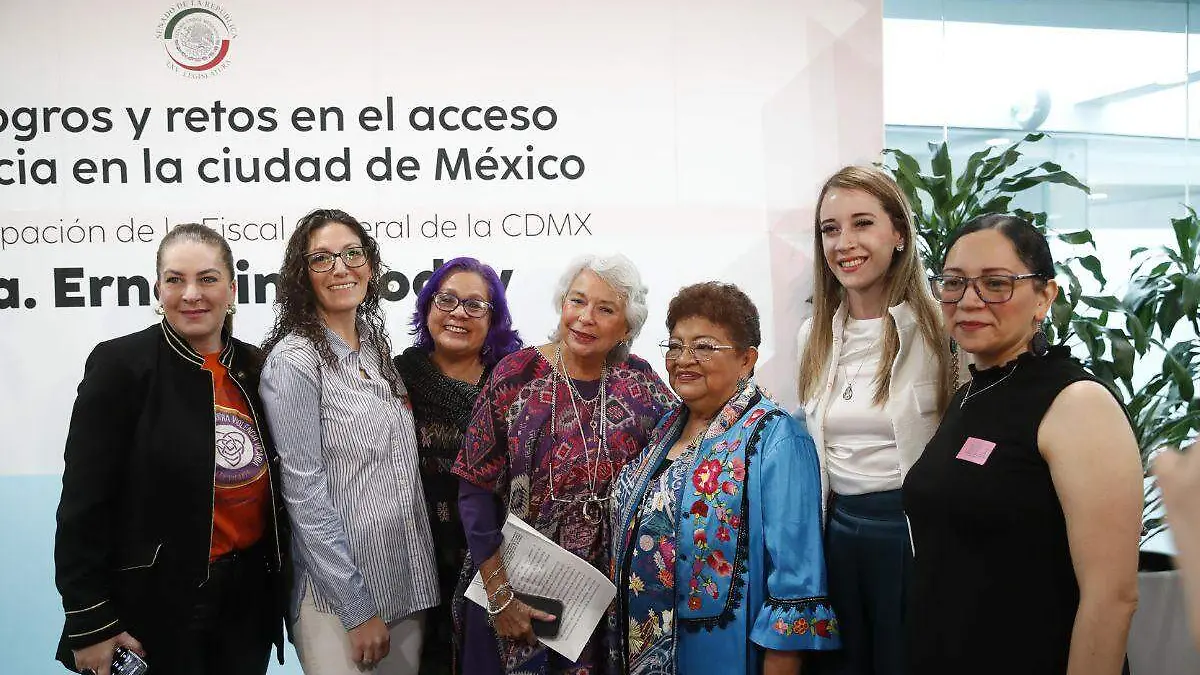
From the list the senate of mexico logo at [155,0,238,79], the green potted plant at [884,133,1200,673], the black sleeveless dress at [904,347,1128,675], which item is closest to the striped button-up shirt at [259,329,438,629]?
the black sleeveless dress at [904,347,1128,675]

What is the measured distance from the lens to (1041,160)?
418cm

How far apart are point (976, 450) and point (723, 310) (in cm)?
64

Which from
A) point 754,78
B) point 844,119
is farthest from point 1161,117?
point 754,78

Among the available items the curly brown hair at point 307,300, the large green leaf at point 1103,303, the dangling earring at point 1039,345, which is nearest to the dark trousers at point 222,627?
the curly brown hair at point 307,300

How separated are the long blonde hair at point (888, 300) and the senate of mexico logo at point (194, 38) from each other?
8.10 feet

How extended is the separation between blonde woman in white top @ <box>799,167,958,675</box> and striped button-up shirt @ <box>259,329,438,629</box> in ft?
3.63

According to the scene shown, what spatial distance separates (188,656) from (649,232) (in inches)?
87.8

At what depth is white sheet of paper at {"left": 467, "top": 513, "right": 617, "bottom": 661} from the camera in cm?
214

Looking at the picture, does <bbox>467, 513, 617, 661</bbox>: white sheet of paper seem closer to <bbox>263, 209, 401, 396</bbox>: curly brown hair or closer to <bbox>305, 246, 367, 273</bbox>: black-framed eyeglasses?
<bbox>263, 209, 401, 396</bbox>: curly brown hair

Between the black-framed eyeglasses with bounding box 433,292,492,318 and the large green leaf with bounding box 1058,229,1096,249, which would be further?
the large green leaf with bounding box 1058,229,1096,249

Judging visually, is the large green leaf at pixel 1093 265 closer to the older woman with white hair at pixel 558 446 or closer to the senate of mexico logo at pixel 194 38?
the older woman with white hair at pixel 558 446

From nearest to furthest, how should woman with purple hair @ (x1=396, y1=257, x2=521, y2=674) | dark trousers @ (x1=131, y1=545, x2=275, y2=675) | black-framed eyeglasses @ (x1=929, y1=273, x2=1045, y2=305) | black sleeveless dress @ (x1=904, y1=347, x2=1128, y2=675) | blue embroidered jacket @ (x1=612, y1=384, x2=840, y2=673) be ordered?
1. black sleeveless dress @ (x1=904, y1=347, x2=1128, y2=675)
2. black-framed eyeglasses @ (x1=929, y1=273, x2=1045, y2=305)
3. blue embroidered jacket @ (x1=612, y1=384, x2=840, y2=673)
4. dark trousers @ (x1=131, y1=545, x2=275, y2=675)
5. woman with purple hair @ (x1=396, y1=257, x2=521, y2=674)

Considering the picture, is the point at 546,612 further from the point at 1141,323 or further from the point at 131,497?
the point at 1141,323

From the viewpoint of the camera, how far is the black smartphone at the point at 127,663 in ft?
6.95
